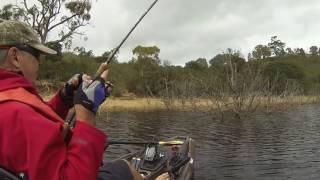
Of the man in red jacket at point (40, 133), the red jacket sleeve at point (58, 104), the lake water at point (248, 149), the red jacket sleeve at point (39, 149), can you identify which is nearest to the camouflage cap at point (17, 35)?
the man in red jacket at point (40, 133)

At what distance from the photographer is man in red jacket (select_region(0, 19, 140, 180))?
2756mm

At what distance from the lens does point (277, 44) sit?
381 ft

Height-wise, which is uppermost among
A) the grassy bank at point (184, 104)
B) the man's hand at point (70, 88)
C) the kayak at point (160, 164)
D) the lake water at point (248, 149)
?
the man's hand at point (70, 88)

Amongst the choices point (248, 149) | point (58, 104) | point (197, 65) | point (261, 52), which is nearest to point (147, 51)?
point (197, 65)

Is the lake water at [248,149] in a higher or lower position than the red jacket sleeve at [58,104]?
lower

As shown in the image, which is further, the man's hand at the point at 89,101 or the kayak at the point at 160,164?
the kayak at the point at 160,164

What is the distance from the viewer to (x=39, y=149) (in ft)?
8.95

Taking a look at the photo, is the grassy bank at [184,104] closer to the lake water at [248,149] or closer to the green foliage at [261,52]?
the lake water at [248,149]

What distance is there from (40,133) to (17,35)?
0.78 m

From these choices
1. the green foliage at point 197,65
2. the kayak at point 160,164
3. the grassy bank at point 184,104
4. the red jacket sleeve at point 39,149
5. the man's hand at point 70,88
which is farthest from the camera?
the green foliage at point 197,65

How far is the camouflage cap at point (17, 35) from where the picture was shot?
3.22m

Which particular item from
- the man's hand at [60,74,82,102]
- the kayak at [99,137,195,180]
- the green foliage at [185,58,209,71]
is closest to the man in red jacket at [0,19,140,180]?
the man's hand at [60,74,82,102]

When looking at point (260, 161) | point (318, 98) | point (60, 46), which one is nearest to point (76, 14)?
point (60, 46)

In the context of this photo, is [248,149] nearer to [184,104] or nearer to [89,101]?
[89,101]
